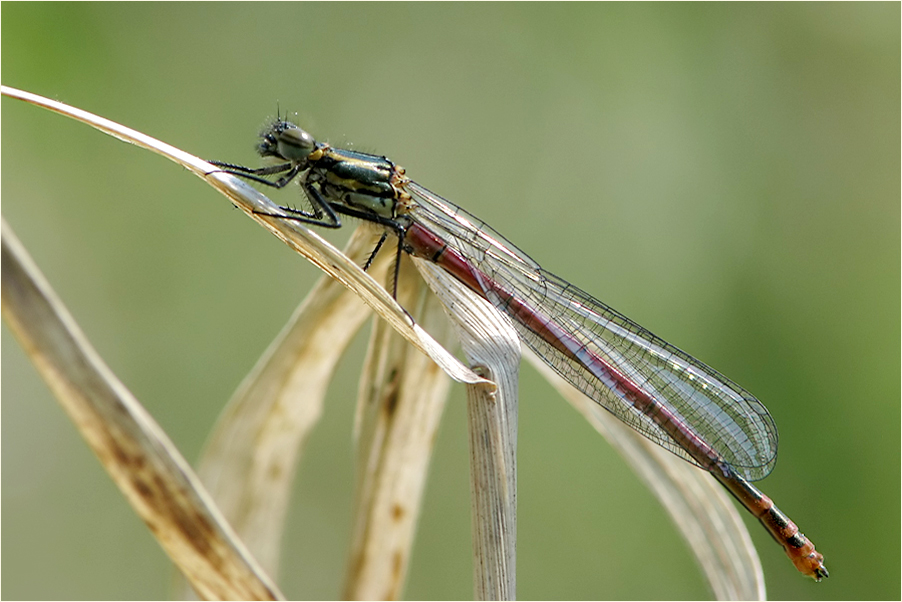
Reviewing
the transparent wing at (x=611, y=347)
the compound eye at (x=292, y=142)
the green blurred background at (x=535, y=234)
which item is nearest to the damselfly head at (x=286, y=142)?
the compound eye at (x=292, y=142)

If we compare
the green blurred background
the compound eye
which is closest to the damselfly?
the compound eye

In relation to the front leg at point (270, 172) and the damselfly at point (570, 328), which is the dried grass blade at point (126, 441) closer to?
the front leg at point (270, 172)

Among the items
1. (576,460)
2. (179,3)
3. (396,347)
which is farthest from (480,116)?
(396,347)

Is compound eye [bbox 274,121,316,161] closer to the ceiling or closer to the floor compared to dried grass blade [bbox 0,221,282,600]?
closer to the ceiling

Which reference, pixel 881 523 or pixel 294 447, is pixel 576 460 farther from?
pixel 294 447

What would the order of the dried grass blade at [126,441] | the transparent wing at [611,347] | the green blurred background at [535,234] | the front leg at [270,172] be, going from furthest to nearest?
the green blurred background at [535,234], the transparent wing at [611,347], the front leg at [270,172], the dried grass blade at [126,441]

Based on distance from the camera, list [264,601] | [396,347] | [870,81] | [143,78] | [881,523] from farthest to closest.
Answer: [870,81], [143,78], [881,523], [396,347], [264,601]

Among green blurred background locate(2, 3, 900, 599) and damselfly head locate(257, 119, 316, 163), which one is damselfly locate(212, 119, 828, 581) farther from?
green blurred background locate(2, 3, 900, 599)
